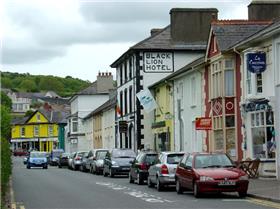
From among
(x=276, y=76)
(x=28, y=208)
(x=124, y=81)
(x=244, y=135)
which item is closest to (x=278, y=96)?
(x=276, y=76)

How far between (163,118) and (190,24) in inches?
370

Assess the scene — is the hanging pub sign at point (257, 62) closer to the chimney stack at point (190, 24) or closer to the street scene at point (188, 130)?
the street scene at point (188, 130)

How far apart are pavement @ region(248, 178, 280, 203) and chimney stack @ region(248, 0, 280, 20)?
47.0 ft

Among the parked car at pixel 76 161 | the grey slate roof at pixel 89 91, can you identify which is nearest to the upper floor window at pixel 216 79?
the parked car at pixel 76 161

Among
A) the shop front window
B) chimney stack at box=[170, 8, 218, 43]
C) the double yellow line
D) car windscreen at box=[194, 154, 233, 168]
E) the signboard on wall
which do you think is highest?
chimney stack at box=[170, 8, 218, 43]

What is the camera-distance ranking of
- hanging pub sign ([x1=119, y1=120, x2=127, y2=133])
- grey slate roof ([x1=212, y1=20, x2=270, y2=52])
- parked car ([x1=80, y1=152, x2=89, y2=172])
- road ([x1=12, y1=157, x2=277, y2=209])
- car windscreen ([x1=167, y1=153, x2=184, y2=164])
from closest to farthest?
1. road ([x1=12, y1=157, x2=277, y2=209])
2. car windscreen ([x1=167, y1=153, x2=184, y2=164])
3. grey slate roof ([x1=212, y1=20, x2=270, y2=52])
4. parked car ([x1=80, y1=152, x2=89, y2=172])
5. hanging pub sign ([x1=119, y1=120, x2=127, y2=133])

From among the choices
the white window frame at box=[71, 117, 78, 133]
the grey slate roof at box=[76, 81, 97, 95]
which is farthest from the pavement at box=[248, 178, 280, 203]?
the white window frame at box=[71, 117, 78, 133]

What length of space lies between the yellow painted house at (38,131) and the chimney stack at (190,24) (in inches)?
3108

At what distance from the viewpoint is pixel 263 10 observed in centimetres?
4006

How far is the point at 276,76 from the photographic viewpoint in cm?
2756

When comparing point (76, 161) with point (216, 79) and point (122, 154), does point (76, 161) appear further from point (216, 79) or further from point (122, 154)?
point (216, 79)

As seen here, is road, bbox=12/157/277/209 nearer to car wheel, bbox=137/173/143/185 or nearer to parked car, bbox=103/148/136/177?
car wheel, bbox=137/173/143/185

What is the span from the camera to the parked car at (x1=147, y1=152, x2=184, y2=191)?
24.9 meters

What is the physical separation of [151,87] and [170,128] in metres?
5.97
